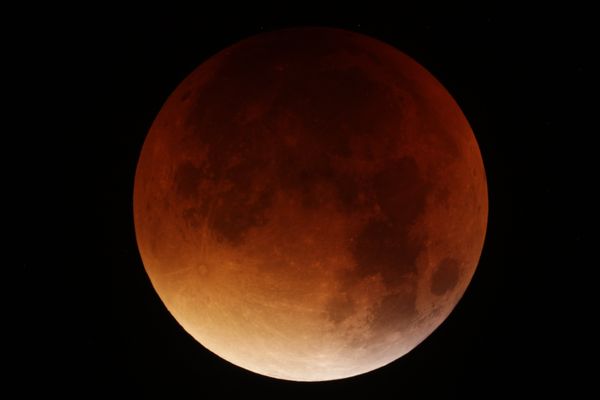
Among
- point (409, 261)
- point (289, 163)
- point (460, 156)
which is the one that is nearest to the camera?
point (289, 163)

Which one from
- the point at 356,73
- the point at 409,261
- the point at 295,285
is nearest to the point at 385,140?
the point at 356,73

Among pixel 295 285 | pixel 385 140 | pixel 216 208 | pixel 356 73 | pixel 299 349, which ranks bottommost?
pixel 299 349

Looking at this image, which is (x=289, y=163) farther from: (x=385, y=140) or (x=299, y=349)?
(x=299, y=349)

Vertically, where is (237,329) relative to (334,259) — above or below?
below

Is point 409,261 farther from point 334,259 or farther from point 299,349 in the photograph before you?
point 299,349

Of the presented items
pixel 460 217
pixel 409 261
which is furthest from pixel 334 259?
pixel 460 217

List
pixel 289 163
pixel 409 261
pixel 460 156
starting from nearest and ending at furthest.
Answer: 1. pixel 289 163
2. pixel 409 261
3. pixel 460 156

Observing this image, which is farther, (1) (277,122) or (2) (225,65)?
(2) (225,65)
